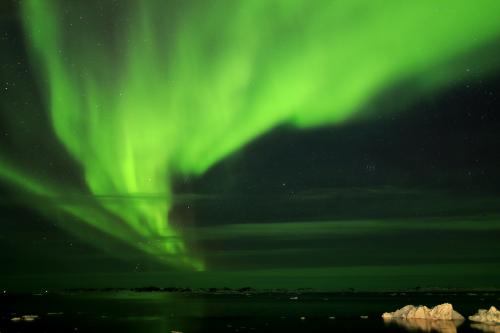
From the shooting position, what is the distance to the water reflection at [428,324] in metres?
59.8

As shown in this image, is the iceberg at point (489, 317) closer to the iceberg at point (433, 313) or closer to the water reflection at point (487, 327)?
the water reflection at point (487, 327)

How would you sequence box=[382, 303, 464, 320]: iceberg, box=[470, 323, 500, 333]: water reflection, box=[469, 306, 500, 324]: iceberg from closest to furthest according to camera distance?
box=[470, 323, 500, 333]: water reflection
box=[469, 306, 500, 324]: iceberg
box=[382, 303, 464, 320]: iceberg

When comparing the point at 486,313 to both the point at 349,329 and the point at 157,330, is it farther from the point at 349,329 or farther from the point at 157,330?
the point at 157,330

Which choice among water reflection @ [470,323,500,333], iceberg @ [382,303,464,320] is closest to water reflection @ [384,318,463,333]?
iceberg @ [382,303,464,320]

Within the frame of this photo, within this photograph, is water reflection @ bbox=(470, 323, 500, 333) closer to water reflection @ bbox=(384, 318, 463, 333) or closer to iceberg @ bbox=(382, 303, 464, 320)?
water reflection @ bbox=(384, 318, 463, 333)

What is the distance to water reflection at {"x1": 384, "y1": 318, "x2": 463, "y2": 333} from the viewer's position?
59812 millimetres

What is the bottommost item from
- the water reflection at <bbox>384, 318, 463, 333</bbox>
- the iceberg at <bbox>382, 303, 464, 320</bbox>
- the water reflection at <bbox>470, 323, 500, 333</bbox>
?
the water reflection at <bbox>470, 323, 500, 333</bbox>

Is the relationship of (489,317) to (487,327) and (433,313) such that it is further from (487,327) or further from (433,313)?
(433,313)

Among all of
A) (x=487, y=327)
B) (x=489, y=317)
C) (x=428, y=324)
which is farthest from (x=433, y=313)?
(x=487, y=327)

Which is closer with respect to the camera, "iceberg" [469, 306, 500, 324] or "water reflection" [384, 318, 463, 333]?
"water reflection" [384, 318, 463, 333]

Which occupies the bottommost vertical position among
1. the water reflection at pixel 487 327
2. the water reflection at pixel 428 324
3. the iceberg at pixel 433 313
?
the water reflection at pixel 487 327

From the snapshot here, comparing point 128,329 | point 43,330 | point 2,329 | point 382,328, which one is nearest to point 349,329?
point 382,328

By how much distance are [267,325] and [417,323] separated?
626 inches

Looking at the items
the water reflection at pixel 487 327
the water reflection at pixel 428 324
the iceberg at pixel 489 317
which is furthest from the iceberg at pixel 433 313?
the water reflection at pixel 487 327
